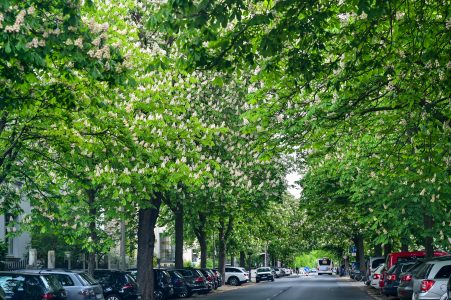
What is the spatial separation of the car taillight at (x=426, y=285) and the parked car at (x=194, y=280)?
18.7m

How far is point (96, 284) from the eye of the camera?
64.5 feet

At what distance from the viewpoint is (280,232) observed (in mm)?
61625

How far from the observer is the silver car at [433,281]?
59.2 feet

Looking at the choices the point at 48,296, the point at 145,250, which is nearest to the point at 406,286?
the point at 145,250

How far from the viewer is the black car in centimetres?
2364

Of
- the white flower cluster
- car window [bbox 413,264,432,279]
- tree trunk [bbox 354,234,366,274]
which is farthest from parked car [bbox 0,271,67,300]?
tree trunk [bbox 354,234,366,274]

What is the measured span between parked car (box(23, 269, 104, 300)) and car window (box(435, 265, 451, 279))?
9313 mm

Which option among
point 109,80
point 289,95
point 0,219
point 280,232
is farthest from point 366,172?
point 280,232

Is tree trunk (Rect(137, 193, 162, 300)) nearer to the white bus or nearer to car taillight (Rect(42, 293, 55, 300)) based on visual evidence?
car taillight (Rect(42, 293, 55, 300))

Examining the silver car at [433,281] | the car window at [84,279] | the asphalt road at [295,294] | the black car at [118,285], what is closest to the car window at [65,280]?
the car window at [84,279]

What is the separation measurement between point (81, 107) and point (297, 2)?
20.8ft

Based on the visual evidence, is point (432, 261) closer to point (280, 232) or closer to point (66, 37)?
point (66, 37)

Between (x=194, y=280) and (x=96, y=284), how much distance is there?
1723 cm

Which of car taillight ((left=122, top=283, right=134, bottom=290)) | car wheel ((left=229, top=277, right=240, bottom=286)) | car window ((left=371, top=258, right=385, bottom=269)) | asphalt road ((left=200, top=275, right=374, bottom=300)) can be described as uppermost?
car window ((left=371, top=258, right=385, bottom=269))
